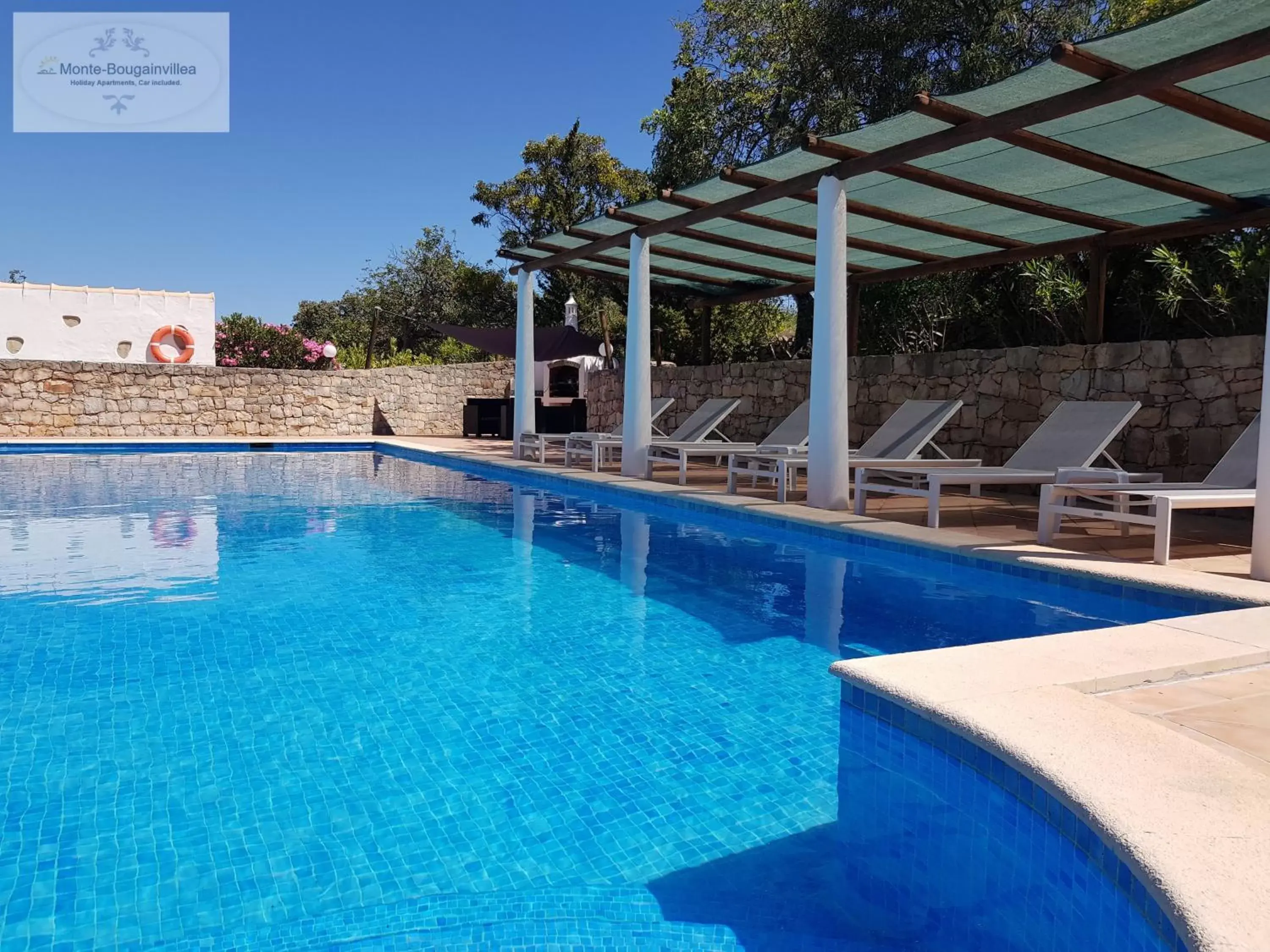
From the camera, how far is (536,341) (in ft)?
51.7

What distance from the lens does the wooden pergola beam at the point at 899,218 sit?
7891 millimetres

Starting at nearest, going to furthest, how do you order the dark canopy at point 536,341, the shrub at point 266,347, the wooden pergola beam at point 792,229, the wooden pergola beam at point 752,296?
the wooden pergola beam at point 792,229
the wooden pergola beam at point 752,296
the dark canopy at point 536,341
the shrub at point 266,347

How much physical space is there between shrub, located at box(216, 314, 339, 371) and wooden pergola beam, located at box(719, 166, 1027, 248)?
1784 centimetres

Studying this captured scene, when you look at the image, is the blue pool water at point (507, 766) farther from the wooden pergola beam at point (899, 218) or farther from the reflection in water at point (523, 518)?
the wooden pergola beam at point (899, 218)

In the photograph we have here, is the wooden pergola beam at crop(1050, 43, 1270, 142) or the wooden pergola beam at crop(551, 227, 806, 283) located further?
the wooden pergola beam at crop(551, 227, 806, 283)

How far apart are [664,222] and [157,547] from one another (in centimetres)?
578

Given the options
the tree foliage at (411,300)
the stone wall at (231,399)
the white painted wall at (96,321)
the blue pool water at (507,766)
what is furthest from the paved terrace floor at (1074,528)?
the tree foliage at (411,300)

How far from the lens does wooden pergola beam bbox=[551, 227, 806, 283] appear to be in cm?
1089

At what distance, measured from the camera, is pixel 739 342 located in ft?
60.2

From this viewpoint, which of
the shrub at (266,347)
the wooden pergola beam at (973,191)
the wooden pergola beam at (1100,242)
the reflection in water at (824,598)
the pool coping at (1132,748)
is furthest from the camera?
the shrub at (266,347)

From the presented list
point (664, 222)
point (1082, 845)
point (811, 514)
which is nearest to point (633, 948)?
point (1082, 845)

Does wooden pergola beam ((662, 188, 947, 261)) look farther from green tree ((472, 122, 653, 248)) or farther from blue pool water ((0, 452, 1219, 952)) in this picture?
green tree ((472, 122, 653, 248))

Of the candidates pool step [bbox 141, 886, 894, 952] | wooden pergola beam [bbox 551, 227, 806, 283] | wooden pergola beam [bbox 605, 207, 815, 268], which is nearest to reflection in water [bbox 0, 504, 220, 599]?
pool step [bbox 141, 886, 894, 952]

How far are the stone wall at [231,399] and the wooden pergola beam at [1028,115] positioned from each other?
483 inches
